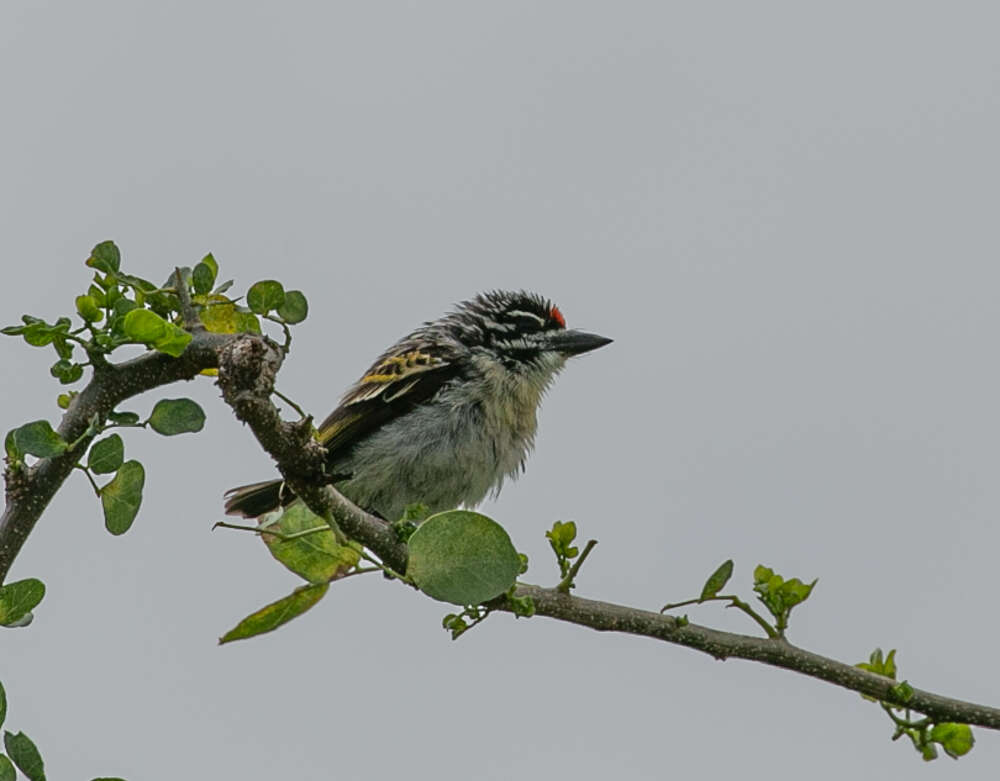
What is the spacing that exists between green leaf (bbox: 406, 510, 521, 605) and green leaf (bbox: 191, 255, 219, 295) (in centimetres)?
63

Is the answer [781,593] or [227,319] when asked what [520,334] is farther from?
[227,319]

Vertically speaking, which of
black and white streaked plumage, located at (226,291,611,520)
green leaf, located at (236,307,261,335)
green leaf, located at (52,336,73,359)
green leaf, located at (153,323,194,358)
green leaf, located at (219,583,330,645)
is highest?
black and white streaked plumage, located at (226,291,611,520)

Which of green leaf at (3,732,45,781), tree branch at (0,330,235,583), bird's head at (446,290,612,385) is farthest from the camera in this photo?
bird's head at (446,290,612,385)

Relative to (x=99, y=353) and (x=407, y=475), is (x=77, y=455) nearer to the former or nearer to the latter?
(x=99, y=353)

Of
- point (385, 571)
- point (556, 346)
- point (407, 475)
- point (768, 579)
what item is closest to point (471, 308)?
point (556, 346)

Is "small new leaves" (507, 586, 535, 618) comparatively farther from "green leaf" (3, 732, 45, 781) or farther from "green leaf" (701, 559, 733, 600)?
"green leaf" (3, 732, 45, 781)

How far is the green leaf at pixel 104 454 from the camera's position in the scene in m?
2.29

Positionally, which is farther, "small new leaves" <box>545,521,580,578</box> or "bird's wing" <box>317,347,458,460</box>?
"bird's wing" <box>317,347,458,460</box>

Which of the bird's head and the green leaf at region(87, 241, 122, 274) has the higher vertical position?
the bird's head

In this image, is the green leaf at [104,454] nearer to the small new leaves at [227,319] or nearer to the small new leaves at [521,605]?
the small new leaves at [227,319]

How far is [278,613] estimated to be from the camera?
Answer: 264 cm

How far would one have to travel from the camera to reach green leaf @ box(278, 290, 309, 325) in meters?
2.54

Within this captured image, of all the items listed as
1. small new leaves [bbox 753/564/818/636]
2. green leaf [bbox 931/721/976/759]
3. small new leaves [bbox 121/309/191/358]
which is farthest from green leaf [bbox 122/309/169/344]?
green leaf [bbox 931/721/976/759]

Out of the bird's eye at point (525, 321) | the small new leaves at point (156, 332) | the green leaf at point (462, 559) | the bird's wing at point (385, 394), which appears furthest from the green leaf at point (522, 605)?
the bird's eye at point (525, 321)
